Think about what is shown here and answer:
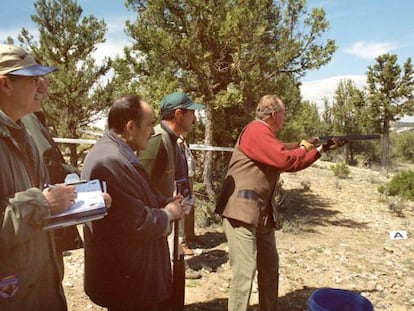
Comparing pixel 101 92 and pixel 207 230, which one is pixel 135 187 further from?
pixel 101 92

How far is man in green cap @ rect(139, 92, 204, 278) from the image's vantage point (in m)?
3.14

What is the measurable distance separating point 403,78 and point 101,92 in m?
18.6

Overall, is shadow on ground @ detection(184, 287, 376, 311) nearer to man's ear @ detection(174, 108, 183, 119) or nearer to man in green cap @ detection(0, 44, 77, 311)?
man's ear @ detection(174, 108, 183, 119)

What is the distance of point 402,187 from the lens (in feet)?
38.0

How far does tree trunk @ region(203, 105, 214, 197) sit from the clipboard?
5.70m

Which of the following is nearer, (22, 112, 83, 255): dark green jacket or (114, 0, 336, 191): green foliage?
(22, 112, 83, 255): dark green jacket

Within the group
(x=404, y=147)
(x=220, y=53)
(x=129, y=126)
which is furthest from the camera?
(x=404, y=147)

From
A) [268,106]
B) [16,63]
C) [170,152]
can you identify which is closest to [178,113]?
[170,152]

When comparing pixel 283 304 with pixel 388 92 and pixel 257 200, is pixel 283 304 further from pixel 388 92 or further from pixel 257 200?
pixel 388 92

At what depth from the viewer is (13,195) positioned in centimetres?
163

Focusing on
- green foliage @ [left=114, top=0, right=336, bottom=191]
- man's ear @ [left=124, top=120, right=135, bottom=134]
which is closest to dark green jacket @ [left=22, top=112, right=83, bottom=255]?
man's ear @ [left=124, top=120, right=135, bottom=134]

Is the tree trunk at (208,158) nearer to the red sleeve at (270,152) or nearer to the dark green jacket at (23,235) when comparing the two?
the red sleeve at (270,152)

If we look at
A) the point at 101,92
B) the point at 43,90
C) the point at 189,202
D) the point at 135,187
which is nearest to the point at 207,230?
the point at 189,202

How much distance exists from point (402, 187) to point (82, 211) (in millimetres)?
11762
